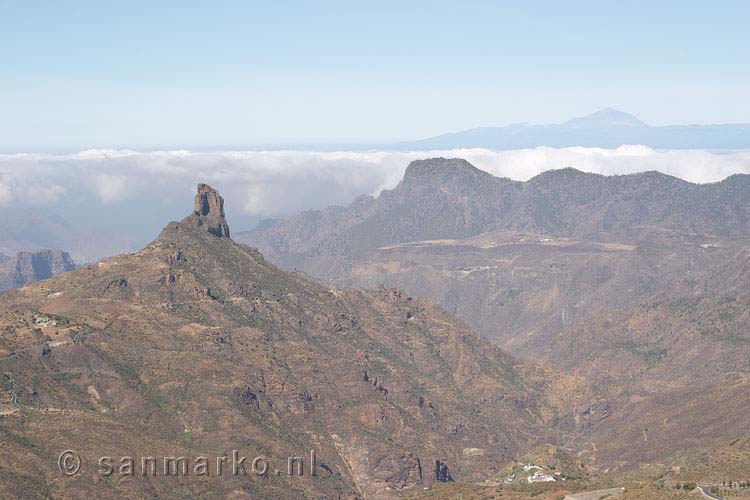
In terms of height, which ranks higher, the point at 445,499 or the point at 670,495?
the point at 670,495

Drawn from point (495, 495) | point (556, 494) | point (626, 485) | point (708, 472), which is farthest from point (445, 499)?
point (708, 472)

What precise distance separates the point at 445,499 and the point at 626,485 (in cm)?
3579

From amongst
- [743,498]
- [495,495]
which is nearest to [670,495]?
[743,498]

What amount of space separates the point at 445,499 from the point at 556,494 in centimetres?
2371

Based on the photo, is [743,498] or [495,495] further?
[495,495]

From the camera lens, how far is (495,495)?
652 feet

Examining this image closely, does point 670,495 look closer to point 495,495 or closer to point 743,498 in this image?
point 743,498

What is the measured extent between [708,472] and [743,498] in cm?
3974

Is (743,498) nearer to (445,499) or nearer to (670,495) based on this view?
(670,495)

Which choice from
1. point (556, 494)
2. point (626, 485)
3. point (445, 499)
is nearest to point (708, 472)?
point (626, 485)

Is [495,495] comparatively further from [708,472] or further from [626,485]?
[708,472]

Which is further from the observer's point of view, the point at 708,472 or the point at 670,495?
the point at 708,472

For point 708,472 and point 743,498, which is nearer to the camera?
point 743,498

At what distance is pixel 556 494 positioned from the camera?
187m
